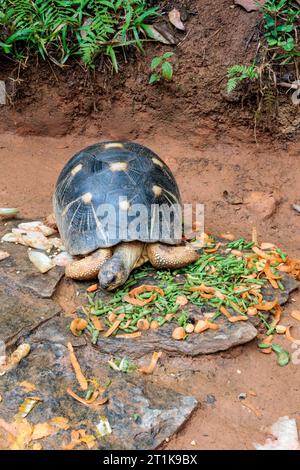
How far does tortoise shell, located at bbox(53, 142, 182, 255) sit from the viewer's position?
15.5ft

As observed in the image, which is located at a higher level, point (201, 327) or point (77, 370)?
point (201, 327)

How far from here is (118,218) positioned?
4699mm

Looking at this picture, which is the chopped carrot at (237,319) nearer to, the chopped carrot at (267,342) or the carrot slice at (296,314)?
Result: the chopped carrot at (267,342)

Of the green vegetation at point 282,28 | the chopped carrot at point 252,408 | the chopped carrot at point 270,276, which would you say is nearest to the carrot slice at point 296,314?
the chopped carrot at point 270,276

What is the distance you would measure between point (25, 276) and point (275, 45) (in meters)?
4.04

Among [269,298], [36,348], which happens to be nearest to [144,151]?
[269,298]

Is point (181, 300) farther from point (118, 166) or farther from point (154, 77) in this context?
point (154, 77)

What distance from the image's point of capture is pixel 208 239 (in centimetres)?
531

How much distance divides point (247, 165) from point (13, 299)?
355cm

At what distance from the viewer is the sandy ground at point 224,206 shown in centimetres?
375

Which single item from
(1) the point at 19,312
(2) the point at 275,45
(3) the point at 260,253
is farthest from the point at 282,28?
(1) the point at 19,312

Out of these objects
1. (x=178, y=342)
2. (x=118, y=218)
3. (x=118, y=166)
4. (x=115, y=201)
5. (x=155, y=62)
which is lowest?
(x=178, y=342)

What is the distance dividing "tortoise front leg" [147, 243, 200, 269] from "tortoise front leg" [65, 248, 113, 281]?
1.24ft

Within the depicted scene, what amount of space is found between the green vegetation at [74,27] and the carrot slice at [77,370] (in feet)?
12.6
